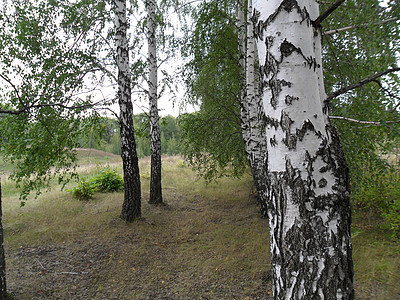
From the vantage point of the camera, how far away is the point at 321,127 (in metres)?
1.26

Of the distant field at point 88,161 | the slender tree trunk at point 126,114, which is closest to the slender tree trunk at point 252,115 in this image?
the slender tree trunk at point 126,114

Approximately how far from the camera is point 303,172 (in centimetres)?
123

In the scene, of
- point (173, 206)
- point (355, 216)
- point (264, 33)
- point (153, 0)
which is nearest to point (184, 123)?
point (173, 206)

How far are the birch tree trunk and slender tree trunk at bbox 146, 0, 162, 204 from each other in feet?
20.0

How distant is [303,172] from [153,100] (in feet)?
20.9

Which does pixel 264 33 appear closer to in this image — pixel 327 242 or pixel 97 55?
pixel 327 242

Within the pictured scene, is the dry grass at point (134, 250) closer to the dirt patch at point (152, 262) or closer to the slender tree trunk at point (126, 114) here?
the dirt patch at point (152, 262)

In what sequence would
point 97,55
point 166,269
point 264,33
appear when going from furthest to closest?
point 97,55 < point 166,269 < point 264,33

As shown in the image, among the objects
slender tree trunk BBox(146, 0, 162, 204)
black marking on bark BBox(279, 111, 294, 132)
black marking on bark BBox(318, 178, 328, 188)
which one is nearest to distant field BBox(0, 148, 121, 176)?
slender tree trunk BBox(146, 0, 162, 204)

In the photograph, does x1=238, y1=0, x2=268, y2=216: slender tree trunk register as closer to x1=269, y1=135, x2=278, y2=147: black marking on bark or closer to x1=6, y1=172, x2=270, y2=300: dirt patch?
x1=6, y1=172, x2=270, y2=300: dirt patch

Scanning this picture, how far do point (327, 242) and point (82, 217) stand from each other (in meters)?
6.39

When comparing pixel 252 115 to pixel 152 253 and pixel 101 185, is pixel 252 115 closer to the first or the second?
pixel 152 253

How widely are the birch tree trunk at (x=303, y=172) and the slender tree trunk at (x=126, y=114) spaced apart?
4740mm

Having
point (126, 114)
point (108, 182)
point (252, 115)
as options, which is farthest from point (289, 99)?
point (108, 182)
